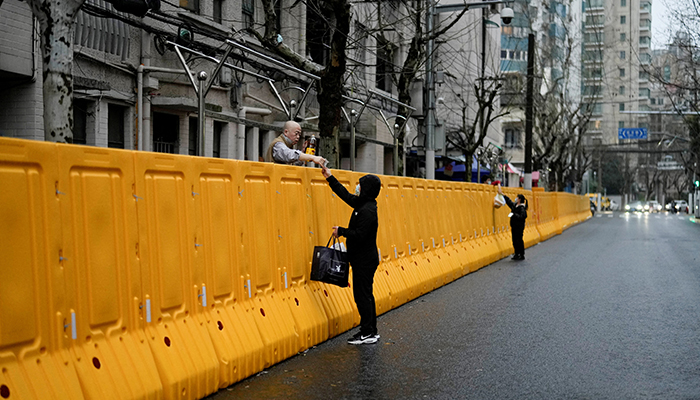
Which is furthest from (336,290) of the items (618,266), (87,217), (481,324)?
(618,266)

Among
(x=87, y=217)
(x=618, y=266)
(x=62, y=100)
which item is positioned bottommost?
(x=618, y=266)

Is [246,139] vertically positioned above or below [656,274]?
above

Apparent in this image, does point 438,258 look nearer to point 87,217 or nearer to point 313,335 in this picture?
point 313,335

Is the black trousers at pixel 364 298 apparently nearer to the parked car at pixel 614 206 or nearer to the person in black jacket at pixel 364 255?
the person in black jacket at pixel 364 255

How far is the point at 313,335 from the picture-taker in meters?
8.39

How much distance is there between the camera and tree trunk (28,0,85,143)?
8586 mm

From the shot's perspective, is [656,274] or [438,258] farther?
[656,274]

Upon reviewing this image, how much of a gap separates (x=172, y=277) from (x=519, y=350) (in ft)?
12.1

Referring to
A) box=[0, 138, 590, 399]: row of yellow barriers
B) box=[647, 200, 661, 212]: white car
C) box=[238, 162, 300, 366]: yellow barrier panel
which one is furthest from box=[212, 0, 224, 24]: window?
box=[647, 200, 661, 212]: white car

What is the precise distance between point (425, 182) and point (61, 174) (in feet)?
32.1

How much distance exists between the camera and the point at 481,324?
9.98 metres

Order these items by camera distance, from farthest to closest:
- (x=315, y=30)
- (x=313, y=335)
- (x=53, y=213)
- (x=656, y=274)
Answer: (x=315, y=30) → (x=656, y=274) → (x=313, y=335) → (x=53, y=213)

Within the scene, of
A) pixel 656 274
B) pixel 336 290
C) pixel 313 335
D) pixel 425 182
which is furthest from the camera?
pixel 656 274

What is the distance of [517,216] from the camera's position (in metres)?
20.6
